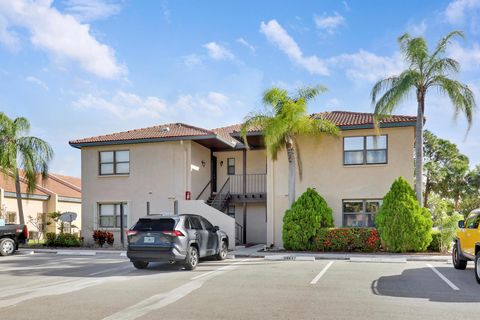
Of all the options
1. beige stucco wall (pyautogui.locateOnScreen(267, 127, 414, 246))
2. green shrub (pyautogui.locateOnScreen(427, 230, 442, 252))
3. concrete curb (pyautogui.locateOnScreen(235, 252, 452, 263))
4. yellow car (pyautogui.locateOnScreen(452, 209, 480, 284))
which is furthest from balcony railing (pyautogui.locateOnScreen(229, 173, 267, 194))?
yellow car (pyautogui.locateOnScreen(452, 209, 480, 284))

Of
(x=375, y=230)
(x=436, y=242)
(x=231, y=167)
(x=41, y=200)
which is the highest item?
(x=231, y=167)

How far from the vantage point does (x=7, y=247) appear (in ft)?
65.1

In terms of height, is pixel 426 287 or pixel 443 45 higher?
pixel 443 45

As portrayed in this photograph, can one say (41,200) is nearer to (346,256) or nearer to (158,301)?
(346,256)

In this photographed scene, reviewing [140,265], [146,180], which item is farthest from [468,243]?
[146,180]

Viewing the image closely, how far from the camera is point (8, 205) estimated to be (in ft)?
103

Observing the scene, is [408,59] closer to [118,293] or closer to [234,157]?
[234,157]

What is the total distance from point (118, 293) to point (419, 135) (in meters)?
13.8

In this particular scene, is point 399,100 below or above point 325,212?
above

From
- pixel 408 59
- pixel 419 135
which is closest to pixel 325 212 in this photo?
pixel 419 135

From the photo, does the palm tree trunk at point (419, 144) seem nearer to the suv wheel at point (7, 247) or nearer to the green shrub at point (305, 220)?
the green shrub at point (305, 220)

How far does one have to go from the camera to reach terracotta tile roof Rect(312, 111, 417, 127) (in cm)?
2036

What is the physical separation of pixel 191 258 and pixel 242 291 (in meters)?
4.01

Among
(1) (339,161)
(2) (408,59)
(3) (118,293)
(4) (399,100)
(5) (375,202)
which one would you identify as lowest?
(3) (118,293)
